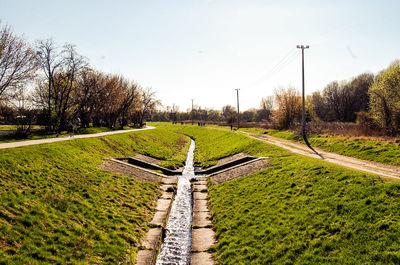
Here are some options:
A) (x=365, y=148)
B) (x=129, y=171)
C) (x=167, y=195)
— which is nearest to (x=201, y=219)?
(x=167, y=195)

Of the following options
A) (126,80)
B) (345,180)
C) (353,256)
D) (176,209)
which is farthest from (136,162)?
(126,80)

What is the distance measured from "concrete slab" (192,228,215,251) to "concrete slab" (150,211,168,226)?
2.01m

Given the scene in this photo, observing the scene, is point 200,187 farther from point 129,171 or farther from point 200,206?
point 129,171

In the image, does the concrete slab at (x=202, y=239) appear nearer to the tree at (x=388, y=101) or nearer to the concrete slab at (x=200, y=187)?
the concrete slab at (x=200, y=187)

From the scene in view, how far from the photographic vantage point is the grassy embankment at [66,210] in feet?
30.9

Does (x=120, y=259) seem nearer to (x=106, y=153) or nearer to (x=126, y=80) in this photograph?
(x=106, y=153)

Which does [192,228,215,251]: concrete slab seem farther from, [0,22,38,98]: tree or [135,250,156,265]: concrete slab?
[0,22,38,98]: tree

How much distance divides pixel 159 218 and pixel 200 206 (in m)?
3.44

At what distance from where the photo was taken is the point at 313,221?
11.0 meters

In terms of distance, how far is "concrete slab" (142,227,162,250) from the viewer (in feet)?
39.8

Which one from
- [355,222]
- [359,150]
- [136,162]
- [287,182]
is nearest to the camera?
[355,222]

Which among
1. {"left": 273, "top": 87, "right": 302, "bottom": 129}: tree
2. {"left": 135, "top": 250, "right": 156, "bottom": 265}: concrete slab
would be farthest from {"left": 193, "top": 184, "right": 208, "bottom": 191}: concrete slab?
{"left": 273, "top": 87, "right": 302, "bottom": 129}: tree

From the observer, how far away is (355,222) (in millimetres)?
9727

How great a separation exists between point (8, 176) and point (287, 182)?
623 inches
